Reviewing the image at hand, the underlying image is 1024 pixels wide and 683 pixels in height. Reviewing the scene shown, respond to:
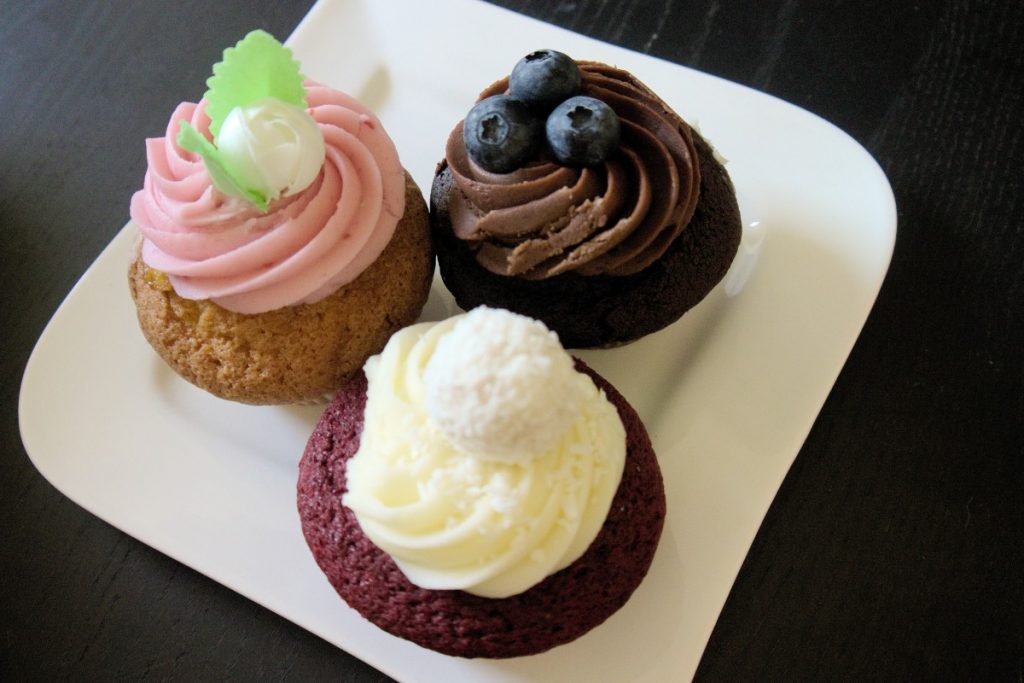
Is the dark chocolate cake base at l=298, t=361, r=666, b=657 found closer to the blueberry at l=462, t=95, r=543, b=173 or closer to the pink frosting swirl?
the pink frosting swirl

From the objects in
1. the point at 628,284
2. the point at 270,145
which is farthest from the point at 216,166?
the point at 628,284

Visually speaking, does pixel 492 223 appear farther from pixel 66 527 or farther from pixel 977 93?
pixel 977 93

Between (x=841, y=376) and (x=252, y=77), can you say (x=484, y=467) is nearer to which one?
(x=252, y=77)

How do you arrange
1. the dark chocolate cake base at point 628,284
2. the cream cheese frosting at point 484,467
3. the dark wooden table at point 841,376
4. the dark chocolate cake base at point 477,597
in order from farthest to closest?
the dark wooden table at point 841,376, the dark chocolate cake base at point 628,284, the dark chocolate cake base at point 477,597, the cream cheese frosting at point 484,467

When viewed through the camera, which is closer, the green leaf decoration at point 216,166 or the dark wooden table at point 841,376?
the green leaf decoration at point 216,166

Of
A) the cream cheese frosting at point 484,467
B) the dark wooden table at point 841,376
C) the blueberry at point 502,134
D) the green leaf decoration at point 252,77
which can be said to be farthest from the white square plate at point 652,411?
the green leaf decoration at point 252,77

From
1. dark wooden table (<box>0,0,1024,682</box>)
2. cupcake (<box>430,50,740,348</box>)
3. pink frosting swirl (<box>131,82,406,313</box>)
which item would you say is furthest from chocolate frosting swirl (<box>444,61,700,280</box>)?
dark wooden table (<box>0,0,1024,682</box>)

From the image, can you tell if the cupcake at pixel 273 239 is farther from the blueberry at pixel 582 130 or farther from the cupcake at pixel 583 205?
the blueberry at pixel 582 130
